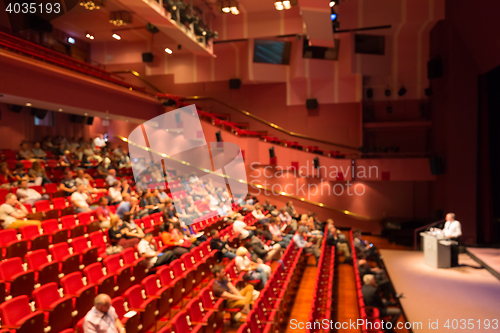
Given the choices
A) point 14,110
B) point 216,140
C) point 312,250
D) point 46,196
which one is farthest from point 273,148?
point 14,110

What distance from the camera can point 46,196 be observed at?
14.1ft

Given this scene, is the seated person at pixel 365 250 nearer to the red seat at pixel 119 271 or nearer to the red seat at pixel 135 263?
the red seat at pixel 135 263

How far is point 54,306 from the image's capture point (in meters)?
2.13

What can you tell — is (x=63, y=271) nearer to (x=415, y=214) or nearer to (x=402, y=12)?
(x=402, y=12)

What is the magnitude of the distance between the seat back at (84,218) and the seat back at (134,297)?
5.59ft

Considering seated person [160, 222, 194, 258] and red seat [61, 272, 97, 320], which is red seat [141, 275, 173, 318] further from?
seated person [160, 222, 194, 258]

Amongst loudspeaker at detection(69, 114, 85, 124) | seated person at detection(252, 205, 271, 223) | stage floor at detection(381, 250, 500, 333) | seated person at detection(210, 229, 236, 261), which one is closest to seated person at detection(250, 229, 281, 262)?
seated person at detection(210, 229, 236, 261)

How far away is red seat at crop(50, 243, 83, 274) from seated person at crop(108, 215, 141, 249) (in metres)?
0.48

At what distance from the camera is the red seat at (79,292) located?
7.71ft

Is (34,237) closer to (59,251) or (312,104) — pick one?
(59,251)

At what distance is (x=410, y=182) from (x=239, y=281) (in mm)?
6357

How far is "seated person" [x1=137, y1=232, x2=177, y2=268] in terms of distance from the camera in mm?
3246

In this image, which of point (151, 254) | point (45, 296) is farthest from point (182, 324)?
point (151, 254)

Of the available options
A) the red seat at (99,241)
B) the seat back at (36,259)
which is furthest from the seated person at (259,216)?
the seat back at (36,259)
